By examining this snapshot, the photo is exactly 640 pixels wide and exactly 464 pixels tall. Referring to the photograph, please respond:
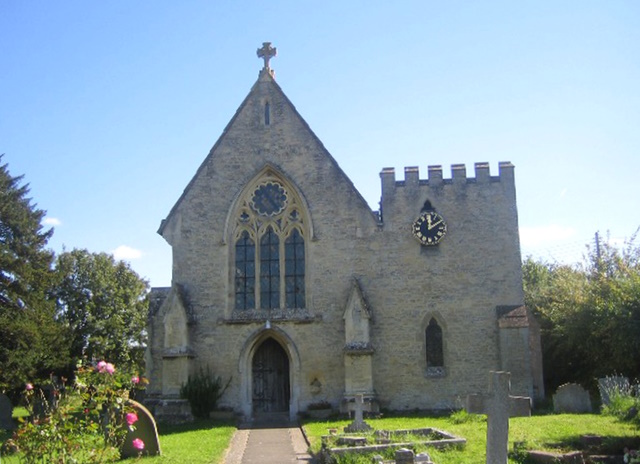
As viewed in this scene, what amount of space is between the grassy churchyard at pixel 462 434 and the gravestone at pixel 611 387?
141 centimetres

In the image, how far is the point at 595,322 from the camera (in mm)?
23812

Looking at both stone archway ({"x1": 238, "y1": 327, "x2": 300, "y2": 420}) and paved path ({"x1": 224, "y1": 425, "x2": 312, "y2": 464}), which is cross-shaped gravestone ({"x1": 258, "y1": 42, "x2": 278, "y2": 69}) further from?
paved path ({"x1": 224, "y1": 425, "x2": 312, "y2": 464})

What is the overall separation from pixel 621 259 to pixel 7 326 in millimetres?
28273

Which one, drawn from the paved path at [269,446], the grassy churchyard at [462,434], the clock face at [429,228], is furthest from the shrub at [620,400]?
the paved path at [269,446]

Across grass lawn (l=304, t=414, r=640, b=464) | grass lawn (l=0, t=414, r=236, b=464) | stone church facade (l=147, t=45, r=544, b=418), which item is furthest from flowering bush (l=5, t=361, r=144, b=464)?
stone church facade (l=147, t=45, r=544, b=418)

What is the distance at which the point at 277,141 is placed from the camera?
82.9ft

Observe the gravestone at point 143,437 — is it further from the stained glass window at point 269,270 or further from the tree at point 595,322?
the tree at point 595,322

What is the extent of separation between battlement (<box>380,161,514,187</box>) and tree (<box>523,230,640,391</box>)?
559 centimetres

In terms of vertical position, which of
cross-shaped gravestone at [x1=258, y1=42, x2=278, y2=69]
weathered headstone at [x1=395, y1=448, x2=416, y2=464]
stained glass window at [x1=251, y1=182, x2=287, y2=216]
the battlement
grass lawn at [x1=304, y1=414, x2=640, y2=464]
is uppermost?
cross-shaped gravestone at [x1=258, y1=42, x2=278, y2=69]

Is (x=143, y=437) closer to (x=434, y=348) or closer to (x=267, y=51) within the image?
(x=434, y=348)

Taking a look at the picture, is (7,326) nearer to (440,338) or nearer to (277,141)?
(277,141)

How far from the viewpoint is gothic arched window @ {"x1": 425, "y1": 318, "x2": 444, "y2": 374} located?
928 inches

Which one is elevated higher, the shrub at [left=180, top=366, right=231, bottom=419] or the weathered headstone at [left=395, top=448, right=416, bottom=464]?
the shrub at [left=180, top=366, right=231, bottom=419]

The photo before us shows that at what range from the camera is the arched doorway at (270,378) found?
24.1 meters
